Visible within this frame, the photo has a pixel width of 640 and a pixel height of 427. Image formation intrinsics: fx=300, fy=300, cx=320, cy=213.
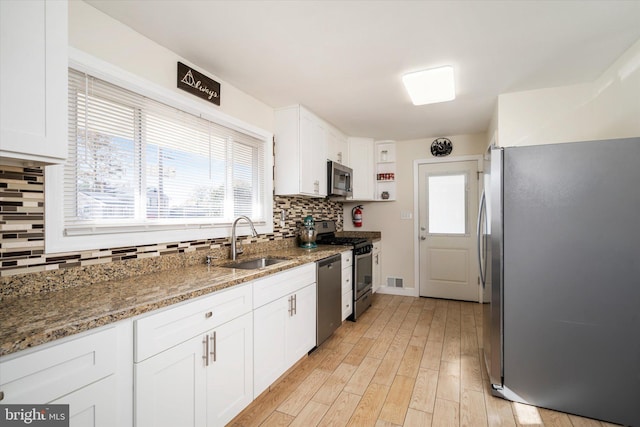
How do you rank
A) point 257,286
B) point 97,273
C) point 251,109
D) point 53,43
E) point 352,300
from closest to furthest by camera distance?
point 53,43 < point 97,273 < point 257,286 < point 251,109 < point 352,300

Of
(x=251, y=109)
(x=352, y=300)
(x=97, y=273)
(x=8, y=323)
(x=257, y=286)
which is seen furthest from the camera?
(x=352, y=300)

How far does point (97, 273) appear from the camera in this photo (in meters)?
1.59

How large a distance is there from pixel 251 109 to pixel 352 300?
2.35m

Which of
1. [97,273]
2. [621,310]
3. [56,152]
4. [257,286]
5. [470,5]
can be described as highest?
[470,5]

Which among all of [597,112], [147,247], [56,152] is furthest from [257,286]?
[597,112]

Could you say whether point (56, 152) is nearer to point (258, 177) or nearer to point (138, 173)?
point (138, 173)

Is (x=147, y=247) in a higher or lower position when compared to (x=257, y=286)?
higher

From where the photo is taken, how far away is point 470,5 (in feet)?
5.34

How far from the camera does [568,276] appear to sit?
6.15 ft

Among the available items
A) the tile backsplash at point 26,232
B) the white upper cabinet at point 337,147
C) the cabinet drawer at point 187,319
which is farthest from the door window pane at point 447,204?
the tile backsplash at point 26,232

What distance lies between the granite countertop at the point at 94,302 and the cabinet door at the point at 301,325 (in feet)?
1.99

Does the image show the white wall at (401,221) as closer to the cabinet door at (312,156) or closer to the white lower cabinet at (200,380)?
the cabinet door at (312,156)

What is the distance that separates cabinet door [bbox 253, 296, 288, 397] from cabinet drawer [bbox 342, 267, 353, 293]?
1176 millimetres

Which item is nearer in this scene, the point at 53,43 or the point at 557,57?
the point at 53,43
